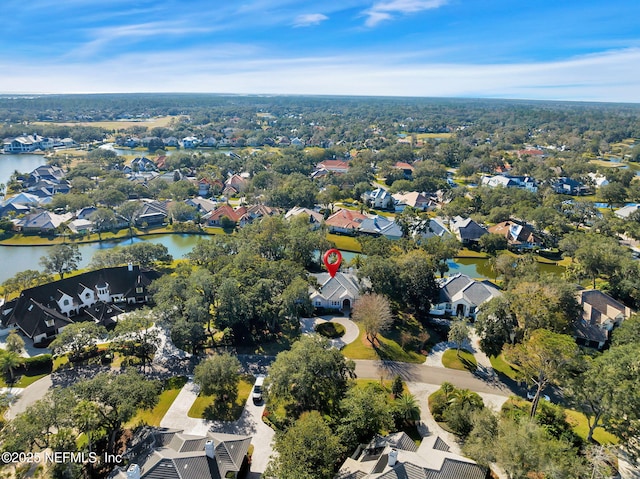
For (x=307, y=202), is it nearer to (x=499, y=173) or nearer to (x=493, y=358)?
(x=493, y=358)

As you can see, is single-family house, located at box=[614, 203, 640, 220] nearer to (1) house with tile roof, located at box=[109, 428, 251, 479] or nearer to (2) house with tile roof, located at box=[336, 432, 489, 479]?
(2) house with tile roof, located at box=[336, 432, 489, 479]

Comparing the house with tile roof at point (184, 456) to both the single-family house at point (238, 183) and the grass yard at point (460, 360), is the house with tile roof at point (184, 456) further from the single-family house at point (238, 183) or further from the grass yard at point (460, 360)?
the single-family house at point (238, 183)

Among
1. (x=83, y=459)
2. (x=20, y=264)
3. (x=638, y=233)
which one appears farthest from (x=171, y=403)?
(x=638, y=233)

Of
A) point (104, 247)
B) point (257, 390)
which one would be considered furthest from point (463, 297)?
point (104, 247)

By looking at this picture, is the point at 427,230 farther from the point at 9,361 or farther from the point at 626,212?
the point at 9,361

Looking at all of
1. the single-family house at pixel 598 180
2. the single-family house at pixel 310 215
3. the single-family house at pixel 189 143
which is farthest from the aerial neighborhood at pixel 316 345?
the single-family house at pixel 189 143

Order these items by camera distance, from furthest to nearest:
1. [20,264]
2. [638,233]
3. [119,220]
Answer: [119,220]
[638,233]
[20,264]

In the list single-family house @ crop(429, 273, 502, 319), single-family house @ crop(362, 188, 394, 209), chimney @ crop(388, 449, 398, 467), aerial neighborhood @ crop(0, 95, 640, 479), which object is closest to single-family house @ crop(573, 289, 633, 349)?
aerial neighborhood @ crop(0, 95, 640, 479)
